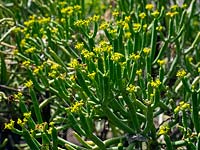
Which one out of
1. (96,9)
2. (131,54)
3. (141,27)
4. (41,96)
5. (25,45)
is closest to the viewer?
(131,54)

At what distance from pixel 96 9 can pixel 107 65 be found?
146cm

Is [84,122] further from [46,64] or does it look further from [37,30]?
[37,30]

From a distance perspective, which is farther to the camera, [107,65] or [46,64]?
[46,64]

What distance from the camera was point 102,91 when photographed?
1652 mm

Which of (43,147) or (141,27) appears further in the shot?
(141,27)

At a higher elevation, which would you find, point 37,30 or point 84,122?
point 37,30

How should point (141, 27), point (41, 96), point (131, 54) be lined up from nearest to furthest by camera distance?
point (131, 54)
point (141, 27)
point (41, 96)

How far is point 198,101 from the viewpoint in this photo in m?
1.72

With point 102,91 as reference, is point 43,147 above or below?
below

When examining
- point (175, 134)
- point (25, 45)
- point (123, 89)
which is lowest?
point (175, 134)

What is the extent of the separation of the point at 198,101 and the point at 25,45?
88 centimetres

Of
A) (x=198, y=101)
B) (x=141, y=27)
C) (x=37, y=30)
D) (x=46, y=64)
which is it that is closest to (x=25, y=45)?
(x=37, y=30)

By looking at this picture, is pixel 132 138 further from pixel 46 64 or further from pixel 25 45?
pixel 25 45

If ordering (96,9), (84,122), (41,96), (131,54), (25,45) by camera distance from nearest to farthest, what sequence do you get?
1. (84,122)
2. (131,54)
3. (25,45)
4. (41,96)
5. (96,9)
